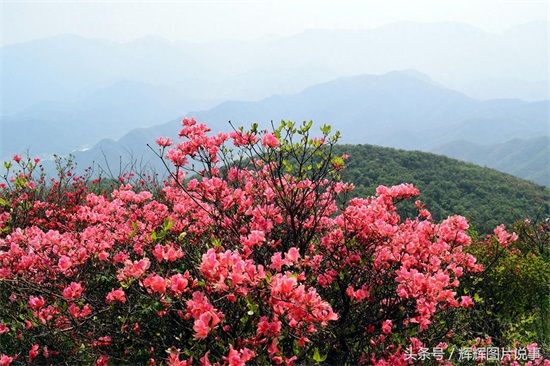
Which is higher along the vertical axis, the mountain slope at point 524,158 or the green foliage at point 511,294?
the green foliage at point 511,294

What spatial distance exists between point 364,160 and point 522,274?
3778 cm

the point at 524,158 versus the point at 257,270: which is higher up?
the point at 257,270

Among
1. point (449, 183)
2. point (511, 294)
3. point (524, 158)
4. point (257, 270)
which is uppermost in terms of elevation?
point (257, 270)

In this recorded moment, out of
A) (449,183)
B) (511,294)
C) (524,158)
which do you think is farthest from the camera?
(524,158)

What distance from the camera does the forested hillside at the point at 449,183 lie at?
33312mm

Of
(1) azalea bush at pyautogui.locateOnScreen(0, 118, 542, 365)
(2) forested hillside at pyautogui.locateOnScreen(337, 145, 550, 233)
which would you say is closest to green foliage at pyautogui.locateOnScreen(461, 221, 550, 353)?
(1) azalea bush at pyautogui.locateOnScreen(0, 118, 542, 365)

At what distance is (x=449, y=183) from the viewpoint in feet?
127

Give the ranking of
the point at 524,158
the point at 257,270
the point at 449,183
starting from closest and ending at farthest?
the point at 257,270 → the point at 449,183 → the point at 524,158

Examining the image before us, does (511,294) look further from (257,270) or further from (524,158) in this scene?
(524,158)

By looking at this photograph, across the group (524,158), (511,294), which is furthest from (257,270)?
(524,158)

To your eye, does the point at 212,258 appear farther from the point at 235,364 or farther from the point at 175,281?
the point at 235,364

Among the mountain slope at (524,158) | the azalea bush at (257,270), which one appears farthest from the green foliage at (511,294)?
the mountain slope at (524,158)

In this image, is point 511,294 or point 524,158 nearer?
point 511,294

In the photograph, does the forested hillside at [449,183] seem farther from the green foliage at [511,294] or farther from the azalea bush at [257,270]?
the azalea bush at [257,270]
